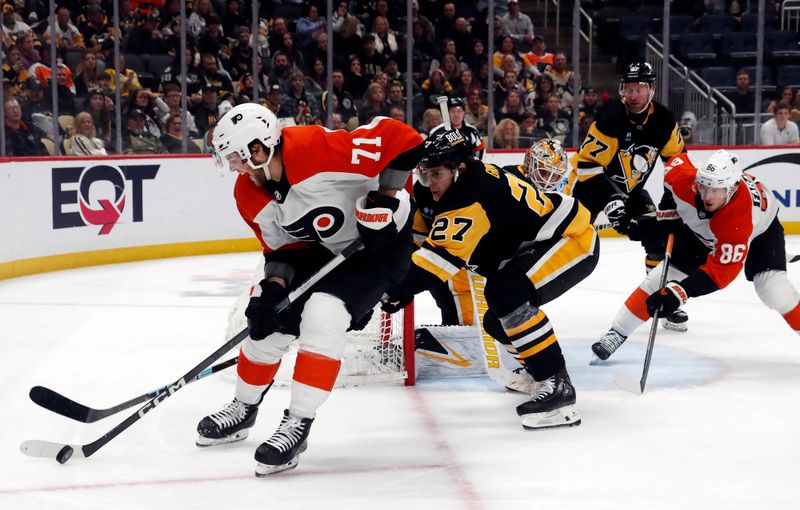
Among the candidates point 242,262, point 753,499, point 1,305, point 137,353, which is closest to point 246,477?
point 753,499

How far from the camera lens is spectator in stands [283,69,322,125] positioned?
7.61m

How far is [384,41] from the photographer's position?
26.0ft

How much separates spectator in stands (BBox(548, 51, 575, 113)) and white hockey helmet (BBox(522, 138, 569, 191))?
455cm

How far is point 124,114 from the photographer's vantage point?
23.0ft

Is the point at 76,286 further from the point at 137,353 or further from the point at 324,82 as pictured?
the point at 324,82

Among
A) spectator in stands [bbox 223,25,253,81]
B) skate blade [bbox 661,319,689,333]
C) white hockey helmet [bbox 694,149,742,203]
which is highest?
spectator in stands [bbox 223,25,253,81]

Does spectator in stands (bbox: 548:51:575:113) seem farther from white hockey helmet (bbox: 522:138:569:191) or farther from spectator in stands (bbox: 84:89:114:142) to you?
white hockey helmet (bbox: 522:138:569:191)

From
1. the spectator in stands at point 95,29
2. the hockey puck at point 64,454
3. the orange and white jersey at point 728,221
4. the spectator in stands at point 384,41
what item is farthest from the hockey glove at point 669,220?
the spectator in stands at point 95,29

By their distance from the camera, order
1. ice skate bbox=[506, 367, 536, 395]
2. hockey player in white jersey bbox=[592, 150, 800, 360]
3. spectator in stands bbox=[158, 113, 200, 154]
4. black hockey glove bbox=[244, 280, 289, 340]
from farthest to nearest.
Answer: spectator in stands bbox=[158, 113, 200, 154] → hockey player in white jersey bbox=[592, 150, 800, 360] → ice skate bbox=[506, 367, 536, 395] → black hockey glove bbox=[244, 280, 289, 340]

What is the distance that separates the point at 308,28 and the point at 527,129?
1.82 m

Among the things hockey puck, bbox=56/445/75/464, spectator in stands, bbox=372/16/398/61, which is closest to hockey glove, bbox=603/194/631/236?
hockey puck, bbox=56/445/75/464

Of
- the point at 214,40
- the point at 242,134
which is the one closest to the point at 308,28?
the point at 214,40

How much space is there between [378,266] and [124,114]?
15.5 feet

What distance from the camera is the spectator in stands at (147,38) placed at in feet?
23.6
